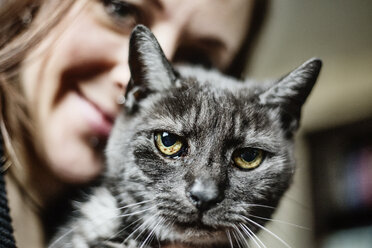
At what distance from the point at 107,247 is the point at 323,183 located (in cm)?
61

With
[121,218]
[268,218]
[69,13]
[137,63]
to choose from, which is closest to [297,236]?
[268,218]

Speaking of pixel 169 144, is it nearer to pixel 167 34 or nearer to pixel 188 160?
pixel 188 160

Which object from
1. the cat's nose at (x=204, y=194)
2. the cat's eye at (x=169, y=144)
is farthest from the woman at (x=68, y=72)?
→ the cat's nose at (x=204, y=194)

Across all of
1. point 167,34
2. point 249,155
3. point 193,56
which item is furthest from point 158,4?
point 249,155

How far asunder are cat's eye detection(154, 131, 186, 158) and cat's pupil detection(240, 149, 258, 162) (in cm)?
10

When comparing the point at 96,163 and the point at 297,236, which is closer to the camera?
the point at 96,163

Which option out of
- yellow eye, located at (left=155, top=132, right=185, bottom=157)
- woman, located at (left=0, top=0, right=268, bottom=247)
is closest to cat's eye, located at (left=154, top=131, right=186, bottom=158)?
yellow eye, located at (left=155, top=132, right=185, bottom=157)

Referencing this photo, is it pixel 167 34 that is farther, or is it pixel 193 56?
pixel 193 56

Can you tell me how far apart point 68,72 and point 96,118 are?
0.09m

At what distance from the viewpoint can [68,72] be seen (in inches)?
23.4

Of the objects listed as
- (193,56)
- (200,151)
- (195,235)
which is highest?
(193,56)

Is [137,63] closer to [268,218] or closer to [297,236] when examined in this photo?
[268,218]

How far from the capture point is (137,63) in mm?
566

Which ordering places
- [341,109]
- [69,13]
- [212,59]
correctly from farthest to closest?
[341,109] → [212,59] → [69,13]
